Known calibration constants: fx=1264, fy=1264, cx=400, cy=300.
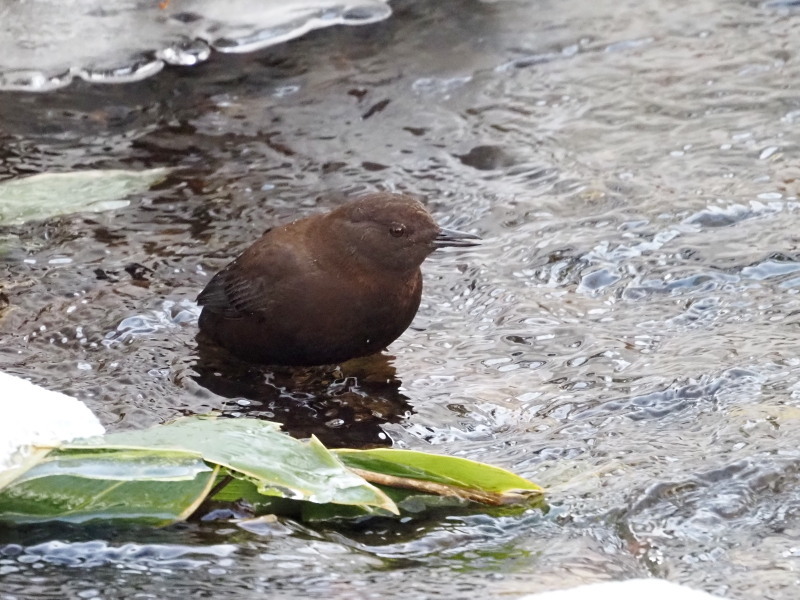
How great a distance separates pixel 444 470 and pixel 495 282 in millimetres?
1954

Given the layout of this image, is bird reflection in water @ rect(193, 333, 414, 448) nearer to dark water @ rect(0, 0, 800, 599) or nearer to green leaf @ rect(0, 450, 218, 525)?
dark water @ rect(0, 0, 800, 599)

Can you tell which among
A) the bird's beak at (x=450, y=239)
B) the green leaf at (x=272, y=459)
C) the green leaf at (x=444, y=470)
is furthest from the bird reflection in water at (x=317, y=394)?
the green leaf at (x=272, y=459)

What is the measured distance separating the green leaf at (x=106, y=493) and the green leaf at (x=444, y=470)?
41 cm

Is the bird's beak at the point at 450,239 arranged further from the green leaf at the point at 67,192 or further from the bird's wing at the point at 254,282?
the green leaf at the point at 67,192

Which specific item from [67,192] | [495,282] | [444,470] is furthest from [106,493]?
[67,192]

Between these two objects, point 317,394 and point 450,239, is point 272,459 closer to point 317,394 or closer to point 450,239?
point 317,394

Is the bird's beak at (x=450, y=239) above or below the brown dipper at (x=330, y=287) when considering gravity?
above

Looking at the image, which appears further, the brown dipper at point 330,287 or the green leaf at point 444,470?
the brown dipper at point 330,287

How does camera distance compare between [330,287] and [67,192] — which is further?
[67,192]

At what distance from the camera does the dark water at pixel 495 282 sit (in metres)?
2.63

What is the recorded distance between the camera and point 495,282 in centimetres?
472

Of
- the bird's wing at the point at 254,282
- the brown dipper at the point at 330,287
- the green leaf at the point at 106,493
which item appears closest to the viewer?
the green leaf at the point at 106,493

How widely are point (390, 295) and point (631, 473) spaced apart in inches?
52.0

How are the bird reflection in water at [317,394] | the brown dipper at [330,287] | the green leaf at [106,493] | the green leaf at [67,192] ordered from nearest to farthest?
the green leaf at [106,493], the bird reflection in water at [317,394], the brown dipper at [330,287], the green leaf at [67,192]
